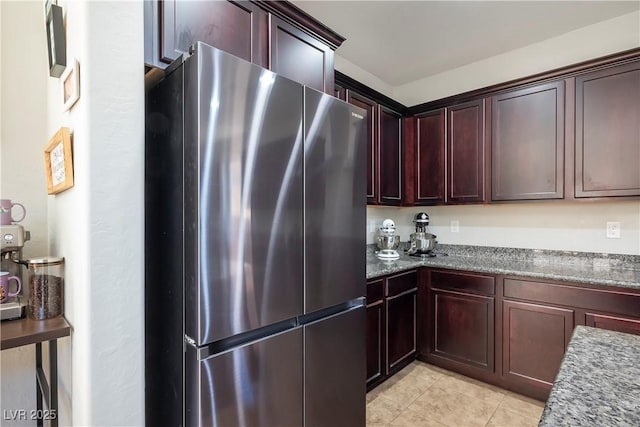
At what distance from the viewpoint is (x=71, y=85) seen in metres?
1.07

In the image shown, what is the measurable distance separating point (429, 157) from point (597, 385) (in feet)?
8.18

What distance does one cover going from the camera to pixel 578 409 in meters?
0.57

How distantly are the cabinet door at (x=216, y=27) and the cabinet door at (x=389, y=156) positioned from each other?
1501 millimetres

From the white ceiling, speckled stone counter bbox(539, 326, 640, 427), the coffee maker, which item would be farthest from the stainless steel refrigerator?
the white ceiling

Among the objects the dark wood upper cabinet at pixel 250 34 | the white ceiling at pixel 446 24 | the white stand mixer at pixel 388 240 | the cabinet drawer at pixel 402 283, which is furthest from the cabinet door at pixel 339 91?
the cabinet drawer at pixel 402 283

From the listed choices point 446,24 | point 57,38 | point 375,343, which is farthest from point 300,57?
point 375,343

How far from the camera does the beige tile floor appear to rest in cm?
195

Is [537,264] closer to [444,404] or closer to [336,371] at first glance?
[444,404]

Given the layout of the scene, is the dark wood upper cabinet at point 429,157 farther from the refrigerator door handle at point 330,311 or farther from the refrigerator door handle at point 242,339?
the refrigerator door handle at point 242,339

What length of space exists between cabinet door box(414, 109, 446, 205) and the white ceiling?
22.2 inches

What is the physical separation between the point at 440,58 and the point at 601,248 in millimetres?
2047

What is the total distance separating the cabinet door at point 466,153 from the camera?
2.64 meters

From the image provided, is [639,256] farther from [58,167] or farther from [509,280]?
[58,167]

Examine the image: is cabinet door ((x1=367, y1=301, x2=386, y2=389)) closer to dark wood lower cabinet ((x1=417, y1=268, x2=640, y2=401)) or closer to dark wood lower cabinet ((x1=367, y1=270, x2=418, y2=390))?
dark wood lower cabinet ((x1=367, y1=270, x2=418, y2=390))
